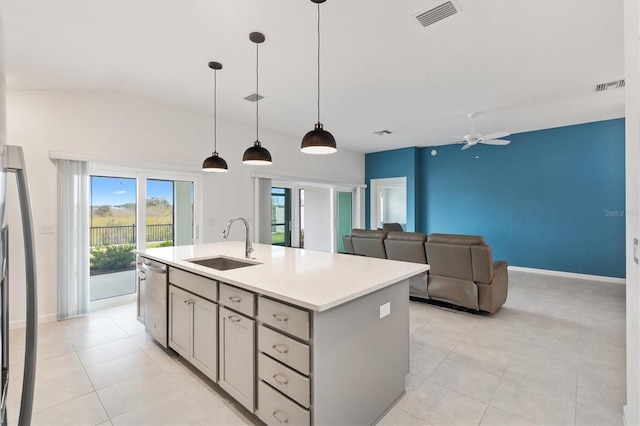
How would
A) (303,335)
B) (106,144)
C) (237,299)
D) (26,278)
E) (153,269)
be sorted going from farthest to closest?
1. (106,144)
2. (153,269)
3. (237,299)
4. (303,335)
5. (26,278)

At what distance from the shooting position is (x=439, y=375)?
2508mm

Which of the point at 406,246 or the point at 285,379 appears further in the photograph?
the point at 406,246

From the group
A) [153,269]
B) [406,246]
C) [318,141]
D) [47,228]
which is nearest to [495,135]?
[406,246]

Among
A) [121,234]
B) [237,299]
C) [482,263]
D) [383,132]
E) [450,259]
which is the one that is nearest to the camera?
[237,299]

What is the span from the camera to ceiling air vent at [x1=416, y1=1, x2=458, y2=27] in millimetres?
2375

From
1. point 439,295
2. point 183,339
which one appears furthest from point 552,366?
point 183,339

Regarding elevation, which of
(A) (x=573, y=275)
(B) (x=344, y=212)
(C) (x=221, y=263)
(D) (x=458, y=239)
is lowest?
(A) (x=573, y=275)

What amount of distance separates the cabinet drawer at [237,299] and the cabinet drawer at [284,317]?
0.28ft

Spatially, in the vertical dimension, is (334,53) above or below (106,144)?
above

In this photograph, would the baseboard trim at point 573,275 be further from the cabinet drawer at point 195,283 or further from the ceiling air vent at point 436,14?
the cabinet drawer at point 195,283

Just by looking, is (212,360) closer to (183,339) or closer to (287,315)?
(183,339)

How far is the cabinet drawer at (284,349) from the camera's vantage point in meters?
1.59

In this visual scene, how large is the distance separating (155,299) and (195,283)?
0.89m

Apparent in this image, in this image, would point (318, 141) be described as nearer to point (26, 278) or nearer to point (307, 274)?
point (307, 274)
